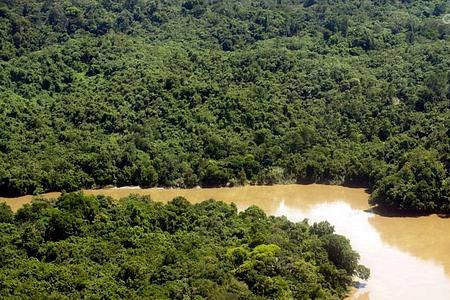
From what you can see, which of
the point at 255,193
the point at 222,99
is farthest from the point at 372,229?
the point at 222,99

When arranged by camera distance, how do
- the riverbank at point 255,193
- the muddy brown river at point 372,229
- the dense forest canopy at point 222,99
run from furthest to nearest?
1. the dense forest canopy at point 222,99
2. the riverbank at point 255,193
3. the muddy brown river at point 372,229

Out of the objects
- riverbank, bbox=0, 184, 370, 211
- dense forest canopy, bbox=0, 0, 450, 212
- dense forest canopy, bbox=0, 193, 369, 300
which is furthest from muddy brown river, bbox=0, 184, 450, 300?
dense forest canopy, bbox=0, 193, 369, 300

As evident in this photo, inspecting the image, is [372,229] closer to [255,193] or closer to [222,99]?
[255,193]

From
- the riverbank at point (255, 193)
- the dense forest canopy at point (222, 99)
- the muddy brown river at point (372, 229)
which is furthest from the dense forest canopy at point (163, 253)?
the dense forest canopy at point (222, 99)

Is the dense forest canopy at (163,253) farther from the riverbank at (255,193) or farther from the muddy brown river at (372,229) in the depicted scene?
the riverbank at (255,193)

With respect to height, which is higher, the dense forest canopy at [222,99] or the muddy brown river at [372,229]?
the dense forest canopy at [222,99]

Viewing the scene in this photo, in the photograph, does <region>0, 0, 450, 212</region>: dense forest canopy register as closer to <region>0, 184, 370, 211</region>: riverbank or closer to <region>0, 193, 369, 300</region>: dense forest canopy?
<region>0, 184, 370, 211</region>: riverbank
